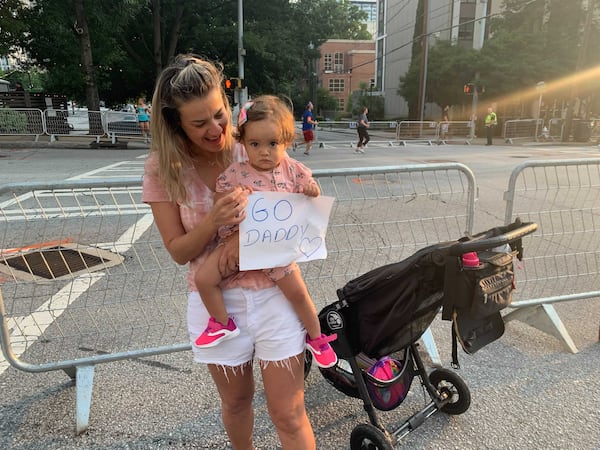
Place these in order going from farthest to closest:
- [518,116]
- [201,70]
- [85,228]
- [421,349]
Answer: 1. [518,116]
2. [85,228]
3. [421,349]
4. [201,70]

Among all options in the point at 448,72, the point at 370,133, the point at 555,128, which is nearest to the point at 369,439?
the point at 555,128

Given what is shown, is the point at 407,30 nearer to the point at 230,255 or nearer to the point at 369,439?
the point at 369,439

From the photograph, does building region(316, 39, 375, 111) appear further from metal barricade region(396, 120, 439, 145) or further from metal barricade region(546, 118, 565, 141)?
metal barricade region(396, 120, 439, 145)

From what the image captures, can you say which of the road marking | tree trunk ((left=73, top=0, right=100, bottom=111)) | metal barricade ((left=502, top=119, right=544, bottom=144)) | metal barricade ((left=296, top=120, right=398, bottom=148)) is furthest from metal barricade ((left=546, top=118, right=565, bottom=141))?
the road marking

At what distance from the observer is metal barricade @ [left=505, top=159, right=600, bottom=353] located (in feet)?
11.2

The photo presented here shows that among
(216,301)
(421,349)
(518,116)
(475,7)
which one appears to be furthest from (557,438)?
(475,7)

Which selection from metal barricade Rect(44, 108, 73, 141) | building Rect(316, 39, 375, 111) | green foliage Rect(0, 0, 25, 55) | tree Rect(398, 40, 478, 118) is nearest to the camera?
green foliage Rect(0, 0, 25, 55)

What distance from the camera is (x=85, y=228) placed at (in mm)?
6070

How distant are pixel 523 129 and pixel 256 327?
30542 mm

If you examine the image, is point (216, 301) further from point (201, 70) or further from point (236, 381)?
point (201, 70)

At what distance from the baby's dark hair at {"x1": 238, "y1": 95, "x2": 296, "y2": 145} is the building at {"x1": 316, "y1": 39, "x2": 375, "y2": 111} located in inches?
3271

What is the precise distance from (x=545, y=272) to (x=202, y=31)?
2517 cm

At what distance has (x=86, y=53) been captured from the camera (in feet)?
61.4

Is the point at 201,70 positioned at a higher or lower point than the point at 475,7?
lower
